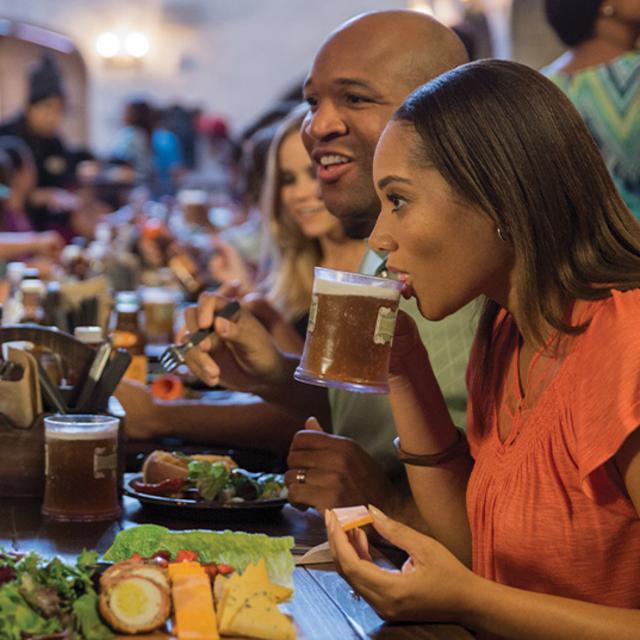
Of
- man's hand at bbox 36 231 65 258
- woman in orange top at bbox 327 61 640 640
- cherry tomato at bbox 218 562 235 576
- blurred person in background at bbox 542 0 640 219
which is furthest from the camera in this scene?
man's hand at bbox 36 231 65 258

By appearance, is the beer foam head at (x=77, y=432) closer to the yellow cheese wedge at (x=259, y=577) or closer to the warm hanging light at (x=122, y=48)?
the yellow cheese wedge at (x=259, y=577)

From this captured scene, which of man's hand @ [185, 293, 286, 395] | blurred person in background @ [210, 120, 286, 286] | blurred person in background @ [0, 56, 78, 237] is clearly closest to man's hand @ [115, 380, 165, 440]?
man's hand @ [185, 293, 286, 395]

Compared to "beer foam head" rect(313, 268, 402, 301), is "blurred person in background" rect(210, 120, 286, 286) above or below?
below

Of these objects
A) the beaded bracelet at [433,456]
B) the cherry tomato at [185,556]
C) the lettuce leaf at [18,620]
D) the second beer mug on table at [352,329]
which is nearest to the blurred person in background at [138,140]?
the beaded bracelet at [433,456]

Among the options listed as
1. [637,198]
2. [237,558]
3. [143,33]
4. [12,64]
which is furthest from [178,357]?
[143,33]

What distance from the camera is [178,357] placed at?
85.7 inches

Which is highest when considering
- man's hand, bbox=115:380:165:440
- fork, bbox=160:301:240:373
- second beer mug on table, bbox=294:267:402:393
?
second beer mug on table, bbox=294:267:402:393

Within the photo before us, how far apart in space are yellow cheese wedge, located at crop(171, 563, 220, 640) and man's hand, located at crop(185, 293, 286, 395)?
31.4 inches

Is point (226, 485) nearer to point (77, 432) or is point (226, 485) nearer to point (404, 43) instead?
point (77, 432)

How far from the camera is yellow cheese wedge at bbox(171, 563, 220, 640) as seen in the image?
133 cm

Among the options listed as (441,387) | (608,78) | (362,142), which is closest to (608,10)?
(608,78)

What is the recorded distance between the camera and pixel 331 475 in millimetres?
2049

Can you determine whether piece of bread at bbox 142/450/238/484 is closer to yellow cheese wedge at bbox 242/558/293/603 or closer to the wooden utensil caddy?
the wooden utensil caddy

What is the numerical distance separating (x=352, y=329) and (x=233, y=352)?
0.75m
